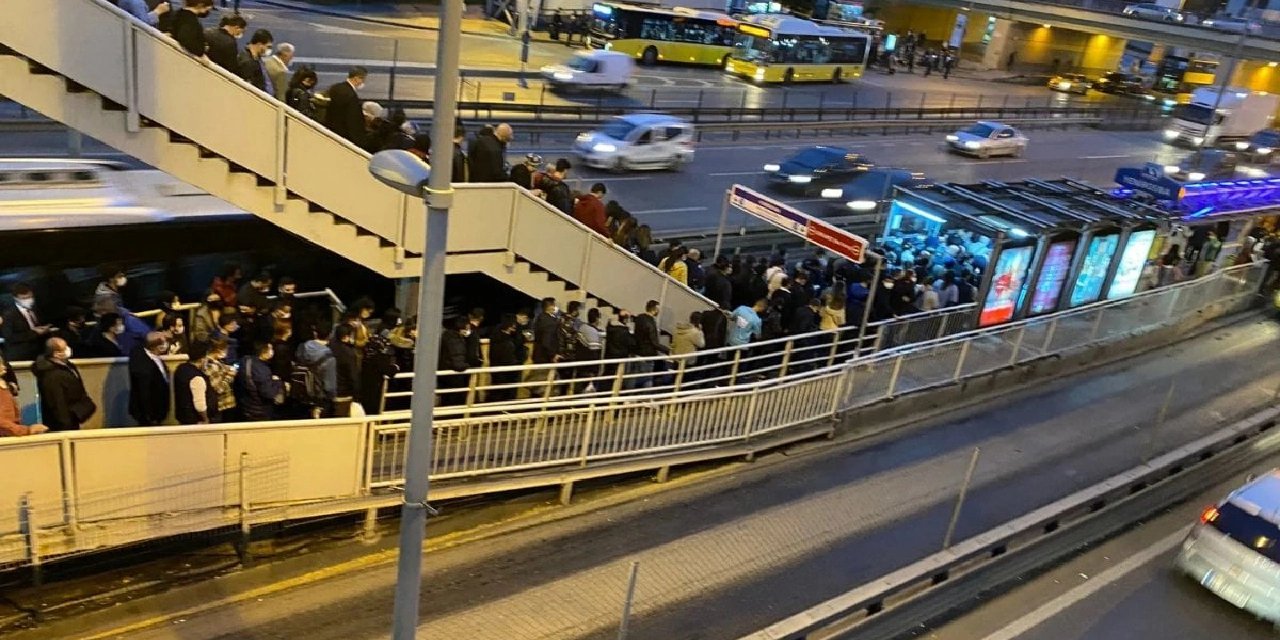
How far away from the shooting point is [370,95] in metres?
28.2

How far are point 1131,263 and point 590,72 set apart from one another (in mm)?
20460

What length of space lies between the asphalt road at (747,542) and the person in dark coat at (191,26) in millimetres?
5290

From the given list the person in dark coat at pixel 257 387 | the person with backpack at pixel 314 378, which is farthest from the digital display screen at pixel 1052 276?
the person in dark coat at pixel 257 387

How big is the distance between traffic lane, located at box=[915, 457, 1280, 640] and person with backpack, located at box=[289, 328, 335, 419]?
6169 mm

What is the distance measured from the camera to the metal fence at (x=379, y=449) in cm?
734

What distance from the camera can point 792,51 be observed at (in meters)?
44.7

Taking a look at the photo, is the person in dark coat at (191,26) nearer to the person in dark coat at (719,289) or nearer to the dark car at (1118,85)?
the person in dark coat at (719,289)

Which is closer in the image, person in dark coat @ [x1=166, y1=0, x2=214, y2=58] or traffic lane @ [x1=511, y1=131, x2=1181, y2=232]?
person in dark coat @ [x1=166, y1=0, x2=214, y2=58]

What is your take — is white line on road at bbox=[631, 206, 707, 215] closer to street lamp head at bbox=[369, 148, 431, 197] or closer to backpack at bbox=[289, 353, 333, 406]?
backpack at bbox=[289, 353, 333, 406]

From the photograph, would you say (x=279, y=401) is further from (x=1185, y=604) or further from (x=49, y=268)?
(x=1185, y=604)

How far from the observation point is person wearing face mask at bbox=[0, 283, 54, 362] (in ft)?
30.2

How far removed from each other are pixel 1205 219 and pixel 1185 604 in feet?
45.2

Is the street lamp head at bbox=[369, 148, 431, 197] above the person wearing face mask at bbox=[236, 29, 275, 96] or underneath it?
above

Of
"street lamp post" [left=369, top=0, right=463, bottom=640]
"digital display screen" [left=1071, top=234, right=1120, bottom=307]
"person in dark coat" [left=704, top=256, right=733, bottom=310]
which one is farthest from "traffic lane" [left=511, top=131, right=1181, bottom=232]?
"street lamp post" [left=369, top=0, right=463, bottom=640]
